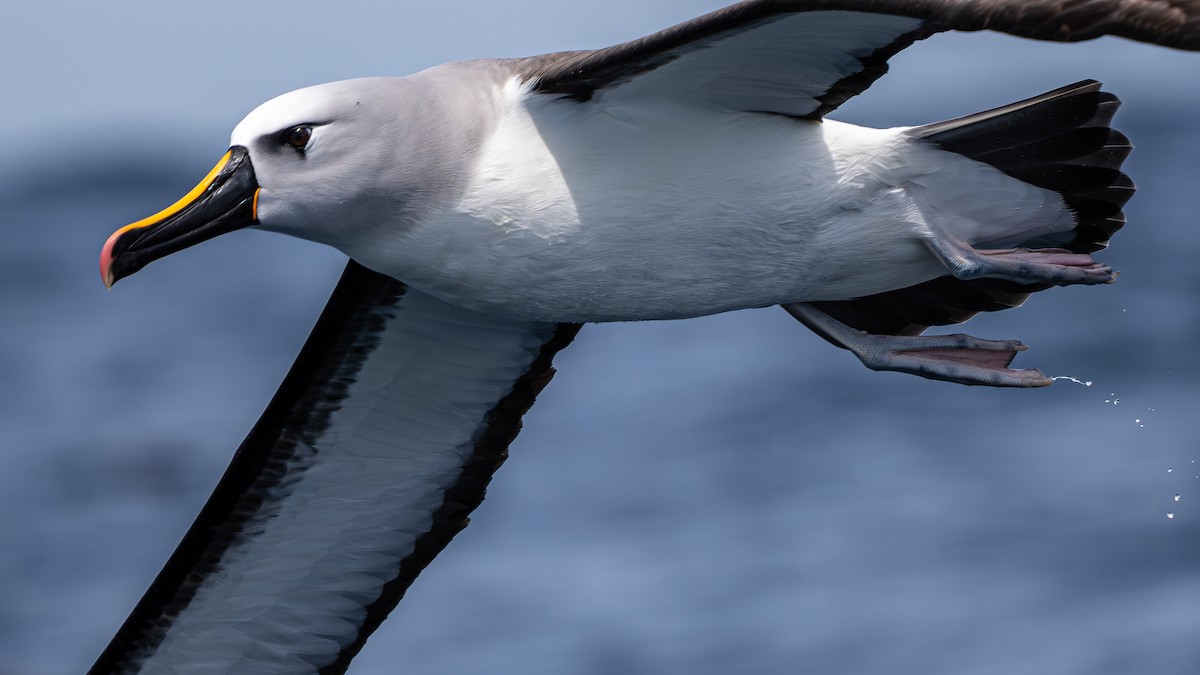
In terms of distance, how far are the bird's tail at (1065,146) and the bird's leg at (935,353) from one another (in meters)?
0.72

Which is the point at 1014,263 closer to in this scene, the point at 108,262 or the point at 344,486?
the point at 344,486

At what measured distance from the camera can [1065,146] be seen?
25.8ft

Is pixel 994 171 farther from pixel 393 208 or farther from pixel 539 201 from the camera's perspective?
pixel 393 208

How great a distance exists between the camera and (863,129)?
7.60 meters

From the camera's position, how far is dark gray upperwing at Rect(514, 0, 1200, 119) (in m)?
5.77

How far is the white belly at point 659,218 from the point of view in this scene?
6.99 m

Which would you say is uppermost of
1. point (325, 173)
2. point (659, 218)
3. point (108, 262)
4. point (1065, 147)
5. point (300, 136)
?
point (300, 136)

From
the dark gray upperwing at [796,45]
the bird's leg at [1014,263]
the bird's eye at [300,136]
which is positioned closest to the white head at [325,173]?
the bird's eye at [300,136]

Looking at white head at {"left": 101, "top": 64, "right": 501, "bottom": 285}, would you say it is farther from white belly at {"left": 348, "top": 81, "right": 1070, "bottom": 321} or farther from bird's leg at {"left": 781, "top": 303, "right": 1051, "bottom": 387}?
bird's leg at {"left": 781, "top": 303, "right": 1051, "bottom": 387}

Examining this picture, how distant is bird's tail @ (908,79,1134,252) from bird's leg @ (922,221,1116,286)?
12.0 inches

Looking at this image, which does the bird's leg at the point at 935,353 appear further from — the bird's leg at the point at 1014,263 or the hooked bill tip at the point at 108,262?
the hooked bill tip at the point at 108,262

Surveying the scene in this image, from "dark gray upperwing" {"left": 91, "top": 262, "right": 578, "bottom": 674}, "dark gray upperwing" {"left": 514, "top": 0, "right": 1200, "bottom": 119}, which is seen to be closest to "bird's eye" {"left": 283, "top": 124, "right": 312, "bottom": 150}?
"dark gray upperwing" {"left": 514, "top": 0, "right": 1200, "bottom": 119}

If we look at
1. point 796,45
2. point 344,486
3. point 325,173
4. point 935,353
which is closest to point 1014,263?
point 935,353

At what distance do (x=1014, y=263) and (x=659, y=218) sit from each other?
5.87 ft
